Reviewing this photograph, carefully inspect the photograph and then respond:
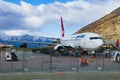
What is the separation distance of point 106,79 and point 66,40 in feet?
173

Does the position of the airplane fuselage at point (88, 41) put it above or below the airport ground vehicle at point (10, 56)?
above

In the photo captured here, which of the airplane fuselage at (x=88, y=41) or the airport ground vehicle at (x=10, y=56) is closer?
the airport ground vehicle at (x=10, y=56)

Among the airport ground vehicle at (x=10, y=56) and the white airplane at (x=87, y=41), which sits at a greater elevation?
the white airplane at (x=87, y=41)

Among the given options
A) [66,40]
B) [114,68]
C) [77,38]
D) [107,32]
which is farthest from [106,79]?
[107,32]

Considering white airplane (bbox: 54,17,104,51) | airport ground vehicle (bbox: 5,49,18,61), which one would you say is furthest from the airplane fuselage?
airport ground vehicle (bbox: 5,49,18,61)

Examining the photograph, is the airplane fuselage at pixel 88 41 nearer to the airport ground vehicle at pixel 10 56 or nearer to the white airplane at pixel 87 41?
the white airplane at pixel 87 41

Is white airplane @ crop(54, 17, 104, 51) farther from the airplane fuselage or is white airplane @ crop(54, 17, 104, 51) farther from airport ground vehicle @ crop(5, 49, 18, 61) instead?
airport ground vehicle @ crop(5, 49, 18, 61)

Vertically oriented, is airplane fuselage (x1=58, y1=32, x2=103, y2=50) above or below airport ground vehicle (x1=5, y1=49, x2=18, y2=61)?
above

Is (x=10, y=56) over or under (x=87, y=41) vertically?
under

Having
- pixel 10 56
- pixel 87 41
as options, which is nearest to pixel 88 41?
pixel 87 41

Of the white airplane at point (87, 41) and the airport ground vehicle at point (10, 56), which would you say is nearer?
the airport ground vehicle at point (10, 56)

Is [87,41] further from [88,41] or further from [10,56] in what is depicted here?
[10,56]

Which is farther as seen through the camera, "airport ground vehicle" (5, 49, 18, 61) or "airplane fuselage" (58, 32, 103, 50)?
"airplane fuselage" (58, 32, 103, 50)

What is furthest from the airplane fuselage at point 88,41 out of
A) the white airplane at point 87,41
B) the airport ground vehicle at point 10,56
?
the airport ground vehicle at point 10,56
